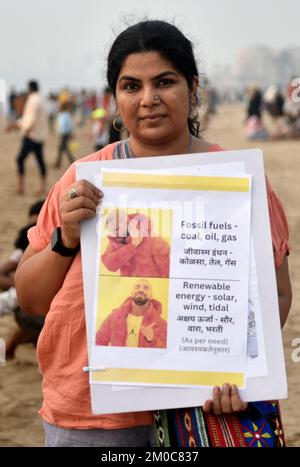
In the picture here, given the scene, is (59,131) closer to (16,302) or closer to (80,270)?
(16,302)

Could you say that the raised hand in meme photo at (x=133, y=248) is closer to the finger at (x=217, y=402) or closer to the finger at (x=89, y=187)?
the finger at (x=89, y=187)

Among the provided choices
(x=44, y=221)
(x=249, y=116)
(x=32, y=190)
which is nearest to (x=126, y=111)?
(x=44, y=221)

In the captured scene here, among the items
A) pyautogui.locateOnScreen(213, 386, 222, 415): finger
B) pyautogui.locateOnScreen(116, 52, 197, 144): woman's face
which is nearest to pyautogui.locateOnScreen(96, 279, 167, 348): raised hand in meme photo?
pyautogui.locateOnScreen(213, 386, 222, 415): finger

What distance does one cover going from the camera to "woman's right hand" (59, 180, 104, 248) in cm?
186

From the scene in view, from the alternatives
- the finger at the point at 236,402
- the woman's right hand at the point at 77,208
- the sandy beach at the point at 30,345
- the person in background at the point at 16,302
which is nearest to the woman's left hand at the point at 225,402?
the finger at the point at 236,402

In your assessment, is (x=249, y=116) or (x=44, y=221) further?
(x=249, y=116)

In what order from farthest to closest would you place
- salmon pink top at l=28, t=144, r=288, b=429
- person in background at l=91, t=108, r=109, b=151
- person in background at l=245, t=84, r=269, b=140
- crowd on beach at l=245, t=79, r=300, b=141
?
1. person in background at l=245, t=84, r=269, b=140
2. crowd on beach at l=245, t=79, r=300, b=141
3. person in background at l=91, t=108, r=109, b=151
4. salmon pink top at l=28, t=144, r=288, b=429

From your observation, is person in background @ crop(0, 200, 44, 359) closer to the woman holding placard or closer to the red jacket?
the woman holding placard

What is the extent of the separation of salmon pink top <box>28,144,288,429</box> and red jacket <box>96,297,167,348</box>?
0.08m

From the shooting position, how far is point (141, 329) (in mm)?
1907

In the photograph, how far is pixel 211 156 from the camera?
1935 millimetres
